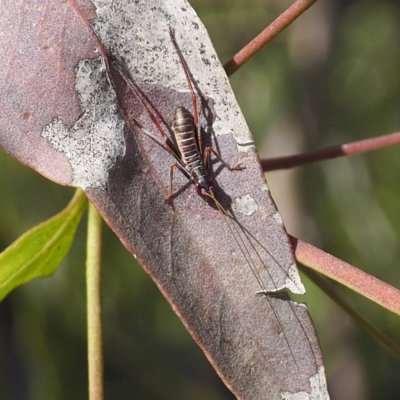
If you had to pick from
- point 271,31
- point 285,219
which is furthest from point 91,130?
point 285,219

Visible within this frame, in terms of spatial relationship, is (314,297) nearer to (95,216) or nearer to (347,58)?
(347,58)

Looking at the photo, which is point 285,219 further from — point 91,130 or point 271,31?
point 91,130

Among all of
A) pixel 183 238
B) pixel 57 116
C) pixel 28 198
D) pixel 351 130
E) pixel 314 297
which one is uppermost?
pixel 57 116


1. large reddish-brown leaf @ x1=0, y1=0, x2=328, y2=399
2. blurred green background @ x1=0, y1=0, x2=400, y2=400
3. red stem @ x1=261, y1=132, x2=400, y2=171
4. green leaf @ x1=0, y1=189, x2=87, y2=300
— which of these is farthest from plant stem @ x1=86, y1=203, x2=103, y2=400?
blurred green background @ x1=0, y1=0, x2=400, y2=400

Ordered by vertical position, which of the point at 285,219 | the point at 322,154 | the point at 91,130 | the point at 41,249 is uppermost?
the point at 91,130

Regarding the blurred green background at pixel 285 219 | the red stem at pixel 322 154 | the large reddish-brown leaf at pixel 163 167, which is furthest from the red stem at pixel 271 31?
the blurred green background at pixel 285 219

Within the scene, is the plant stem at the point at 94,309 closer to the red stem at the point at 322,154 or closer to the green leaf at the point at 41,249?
the green leaf at the point at 41,249

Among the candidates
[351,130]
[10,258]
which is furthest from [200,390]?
[10,258]
